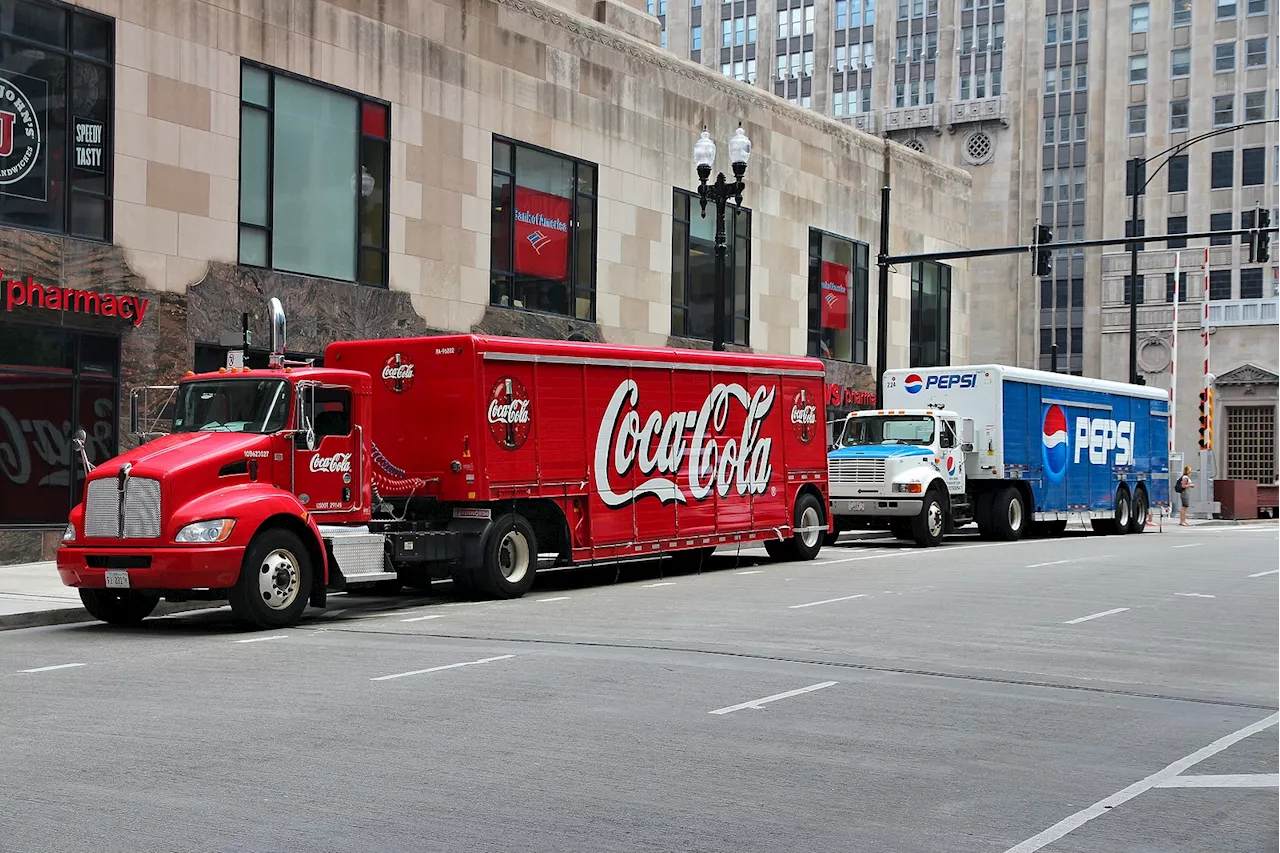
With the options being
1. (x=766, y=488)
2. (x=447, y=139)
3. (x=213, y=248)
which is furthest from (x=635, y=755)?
(x=447, y=139)

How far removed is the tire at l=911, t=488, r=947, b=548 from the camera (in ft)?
95.1

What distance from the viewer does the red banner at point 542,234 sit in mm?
31641

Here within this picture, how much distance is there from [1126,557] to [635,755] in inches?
762

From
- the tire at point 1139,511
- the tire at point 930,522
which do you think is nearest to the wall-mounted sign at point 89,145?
the tire at point 930,522

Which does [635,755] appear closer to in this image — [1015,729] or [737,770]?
[737,770]

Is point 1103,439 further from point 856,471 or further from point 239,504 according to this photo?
point 239,504

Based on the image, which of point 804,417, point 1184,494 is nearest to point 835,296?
point 1184,494

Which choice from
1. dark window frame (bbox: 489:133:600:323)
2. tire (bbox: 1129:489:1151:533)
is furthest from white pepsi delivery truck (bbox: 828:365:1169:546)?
dark window frame (bbox: 489:133:600:323)

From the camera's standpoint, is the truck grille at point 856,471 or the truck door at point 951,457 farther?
the truck door at point 951,457

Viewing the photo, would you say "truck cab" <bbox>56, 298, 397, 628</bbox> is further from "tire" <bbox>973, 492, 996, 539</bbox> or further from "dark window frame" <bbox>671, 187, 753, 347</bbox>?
"dark window frame" <bbox>671, 187, 753, 347</bbox>

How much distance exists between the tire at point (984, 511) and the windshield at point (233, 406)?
19003 mm

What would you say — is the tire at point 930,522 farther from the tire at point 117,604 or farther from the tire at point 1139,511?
the tire at point 117,604

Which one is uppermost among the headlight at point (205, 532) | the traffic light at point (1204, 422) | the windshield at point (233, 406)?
the traffic light at point (1204, 422)

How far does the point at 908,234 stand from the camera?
47.2m
